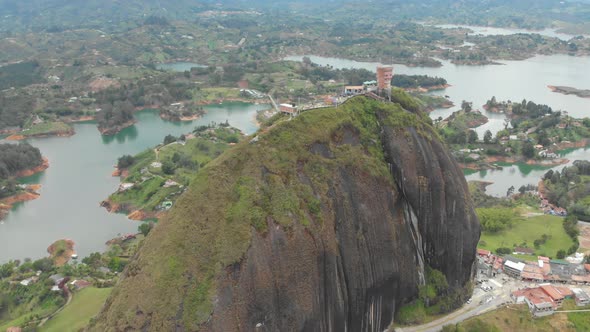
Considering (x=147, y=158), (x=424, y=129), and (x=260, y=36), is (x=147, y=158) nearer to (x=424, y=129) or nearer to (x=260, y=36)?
(x=424, y=129)

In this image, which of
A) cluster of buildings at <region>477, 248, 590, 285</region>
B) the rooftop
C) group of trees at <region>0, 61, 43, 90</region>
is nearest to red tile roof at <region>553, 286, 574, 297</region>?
cluster of buildings at <region>477, 248, 590, 285</region>

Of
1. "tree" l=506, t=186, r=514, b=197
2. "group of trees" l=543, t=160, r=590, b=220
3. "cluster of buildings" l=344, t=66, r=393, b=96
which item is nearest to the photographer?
"cluster of buildings" l=344, t=66, r=393, b=96

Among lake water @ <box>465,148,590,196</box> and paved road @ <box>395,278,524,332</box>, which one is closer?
paved road @ <box>395,278,524,332</box>

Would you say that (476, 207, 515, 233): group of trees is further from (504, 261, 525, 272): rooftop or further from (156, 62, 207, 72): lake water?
(156, 62, 207, 72): lake water

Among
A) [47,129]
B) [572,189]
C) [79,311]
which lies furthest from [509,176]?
[47,129]

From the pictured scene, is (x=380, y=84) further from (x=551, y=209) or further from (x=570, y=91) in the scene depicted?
(x=570, y=91)

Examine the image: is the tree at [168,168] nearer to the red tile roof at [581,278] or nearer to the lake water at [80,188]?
the lake water at [80,188]

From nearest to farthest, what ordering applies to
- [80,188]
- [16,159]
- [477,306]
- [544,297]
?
[477,306], [544,297], [80,188], [16,159]
